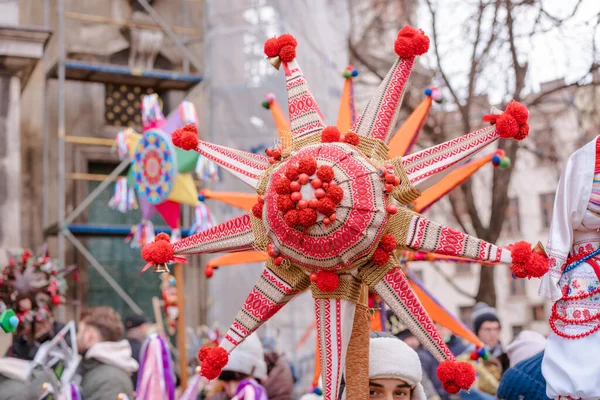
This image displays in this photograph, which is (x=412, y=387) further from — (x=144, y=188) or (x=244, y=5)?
(x=244, y=5)

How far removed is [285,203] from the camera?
3.70m

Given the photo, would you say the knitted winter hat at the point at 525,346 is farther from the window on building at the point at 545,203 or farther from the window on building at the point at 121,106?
the window on building at the point at 545,203

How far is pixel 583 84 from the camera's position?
9.38m

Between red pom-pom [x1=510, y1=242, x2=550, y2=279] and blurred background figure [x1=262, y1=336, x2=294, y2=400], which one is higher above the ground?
red pom-pom [x1=510, y1=242, x2=550, y2=279]

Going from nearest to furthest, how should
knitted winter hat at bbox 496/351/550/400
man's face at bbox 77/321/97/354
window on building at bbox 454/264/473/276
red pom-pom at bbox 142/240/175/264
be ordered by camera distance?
red pom-pom at bbox 142/240/175/264, knitted winter hat at bbox 496/351/550/400, man's face at bbox 77/321/97/354, window on building at bbox 454/264/473/276

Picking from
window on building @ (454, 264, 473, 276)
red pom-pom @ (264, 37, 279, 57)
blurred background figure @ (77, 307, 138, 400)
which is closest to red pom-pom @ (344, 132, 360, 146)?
red pom-pom @ (264, 37, 279, 57)

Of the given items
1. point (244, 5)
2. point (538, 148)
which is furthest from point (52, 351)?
point (538, 148)

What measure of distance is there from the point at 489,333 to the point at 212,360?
3713 millimetres

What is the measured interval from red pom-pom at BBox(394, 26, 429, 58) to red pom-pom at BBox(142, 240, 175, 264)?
1.21 metres

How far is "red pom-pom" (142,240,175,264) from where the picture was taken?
13.1 ft

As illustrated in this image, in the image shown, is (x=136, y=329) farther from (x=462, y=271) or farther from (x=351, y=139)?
(x=462, y=271)

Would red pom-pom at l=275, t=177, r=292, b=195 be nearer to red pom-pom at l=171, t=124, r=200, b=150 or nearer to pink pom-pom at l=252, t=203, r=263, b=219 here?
pink pom-pom at l=252, t=203, r=263, b=219

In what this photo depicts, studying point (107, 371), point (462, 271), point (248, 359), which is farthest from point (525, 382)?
point (462, 271)

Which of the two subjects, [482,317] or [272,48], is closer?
[272,48]
